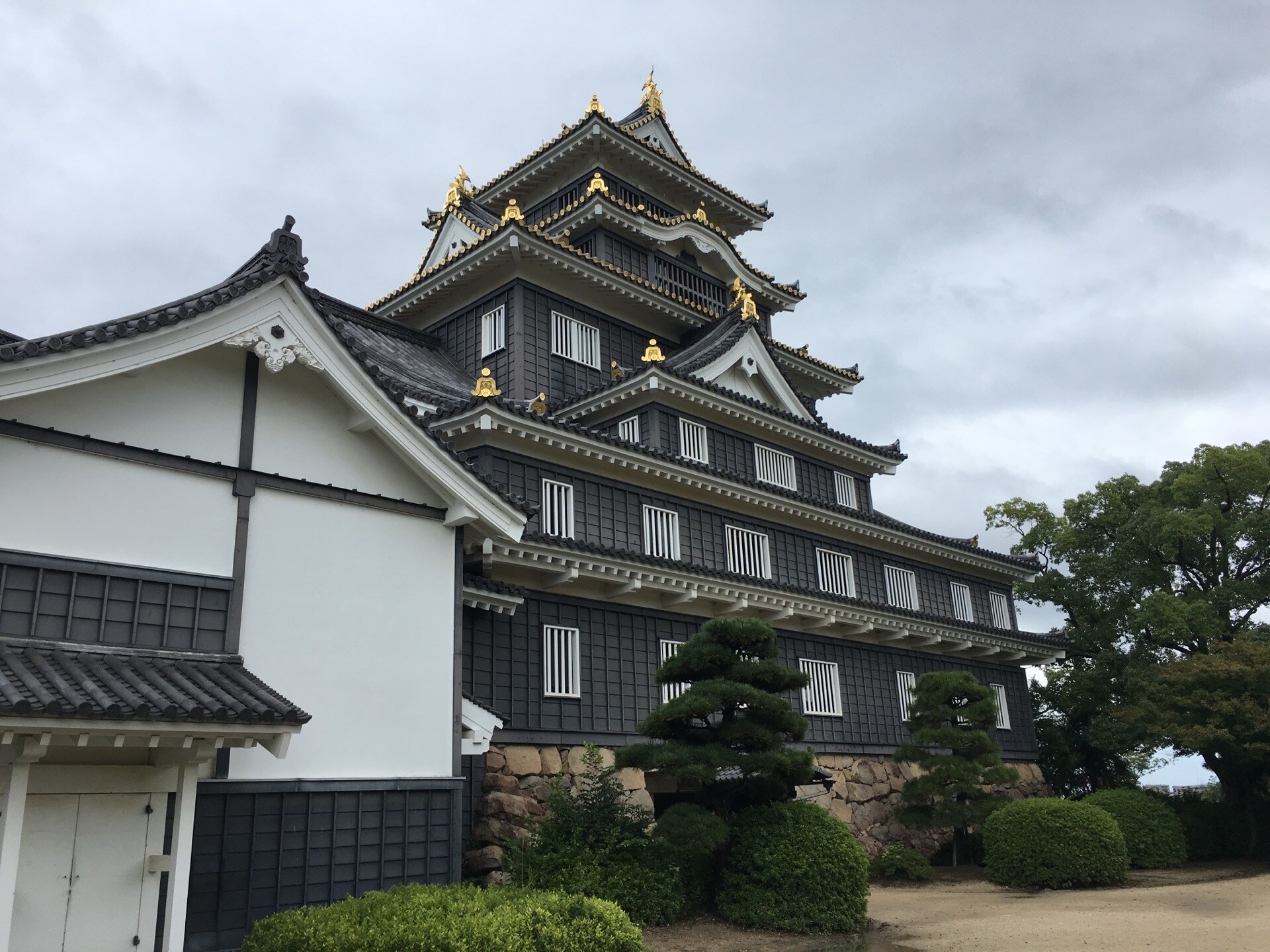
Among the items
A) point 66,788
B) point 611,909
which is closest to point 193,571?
point 66,788

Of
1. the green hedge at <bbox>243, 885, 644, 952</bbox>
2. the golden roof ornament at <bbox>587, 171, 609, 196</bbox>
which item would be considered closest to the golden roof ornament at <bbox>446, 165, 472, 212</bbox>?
the golden roof ornament at <bbox>587, 171, 609, 196</bbox>

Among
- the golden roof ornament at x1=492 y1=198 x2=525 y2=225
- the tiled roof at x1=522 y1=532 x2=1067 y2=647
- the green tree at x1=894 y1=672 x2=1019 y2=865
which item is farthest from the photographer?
the golden roof ornament at x1=492 y1=198 x2=525 y2=225

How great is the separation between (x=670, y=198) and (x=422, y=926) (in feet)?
92.3

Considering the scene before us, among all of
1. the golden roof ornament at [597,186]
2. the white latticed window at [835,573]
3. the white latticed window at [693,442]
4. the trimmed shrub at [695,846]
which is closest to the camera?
the trimmed shrub at [695,846]

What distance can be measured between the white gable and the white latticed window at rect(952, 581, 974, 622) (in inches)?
360

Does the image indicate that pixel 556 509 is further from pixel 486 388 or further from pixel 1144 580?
pixel 1144 580

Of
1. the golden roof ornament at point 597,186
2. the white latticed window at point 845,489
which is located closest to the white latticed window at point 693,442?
the white latticed window at point 845,489

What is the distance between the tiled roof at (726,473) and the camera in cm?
2014

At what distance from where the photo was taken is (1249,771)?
29875 millimetres

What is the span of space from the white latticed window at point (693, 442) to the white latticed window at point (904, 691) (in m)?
9.32

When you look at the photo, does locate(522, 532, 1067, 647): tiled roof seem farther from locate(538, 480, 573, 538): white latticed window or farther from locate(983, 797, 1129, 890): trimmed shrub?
locate(983, 797, 1129, 890): trimmed shrub

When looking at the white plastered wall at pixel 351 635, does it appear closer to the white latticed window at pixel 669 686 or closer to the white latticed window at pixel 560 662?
the white latticed window at pixel 560 662

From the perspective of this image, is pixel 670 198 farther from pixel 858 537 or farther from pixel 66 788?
pixel 66 788

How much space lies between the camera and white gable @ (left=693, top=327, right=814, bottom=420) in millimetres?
27688
